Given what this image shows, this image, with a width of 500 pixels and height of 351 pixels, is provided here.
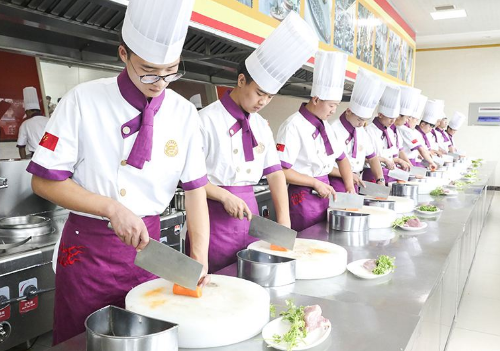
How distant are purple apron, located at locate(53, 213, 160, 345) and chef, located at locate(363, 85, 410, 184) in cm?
376

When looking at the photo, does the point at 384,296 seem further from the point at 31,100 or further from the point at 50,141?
the point at 31,100

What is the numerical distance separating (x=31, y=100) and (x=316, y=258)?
351 cm

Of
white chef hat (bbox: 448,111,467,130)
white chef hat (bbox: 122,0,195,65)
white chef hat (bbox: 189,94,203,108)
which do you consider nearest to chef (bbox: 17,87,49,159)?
white chef hat (bbox: 189,94,203,108)

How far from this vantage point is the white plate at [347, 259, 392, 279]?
1811mm

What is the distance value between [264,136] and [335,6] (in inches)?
145

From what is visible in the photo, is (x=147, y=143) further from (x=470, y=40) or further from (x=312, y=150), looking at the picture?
(x=470, y=40)

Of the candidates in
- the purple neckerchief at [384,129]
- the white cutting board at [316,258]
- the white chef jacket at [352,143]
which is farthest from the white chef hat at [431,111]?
the white cutting board at [316,258]

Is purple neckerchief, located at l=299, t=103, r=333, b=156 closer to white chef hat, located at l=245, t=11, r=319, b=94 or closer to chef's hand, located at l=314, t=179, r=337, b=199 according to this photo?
chef's hand, located at l=314, t=179, r=337, b=199

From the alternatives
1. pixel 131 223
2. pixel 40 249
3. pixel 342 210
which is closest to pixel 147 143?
pixel 131 223

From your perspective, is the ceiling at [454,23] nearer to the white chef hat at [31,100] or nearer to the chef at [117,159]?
the white chef hat at [31,100]

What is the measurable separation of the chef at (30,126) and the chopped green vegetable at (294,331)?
11.5ft

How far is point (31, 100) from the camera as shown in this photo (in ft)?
14.1

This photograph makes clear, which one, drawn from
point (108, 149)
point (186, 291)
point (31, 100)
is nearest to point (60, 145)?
point (108, 149)

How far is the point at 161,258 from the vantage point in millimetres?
1325
